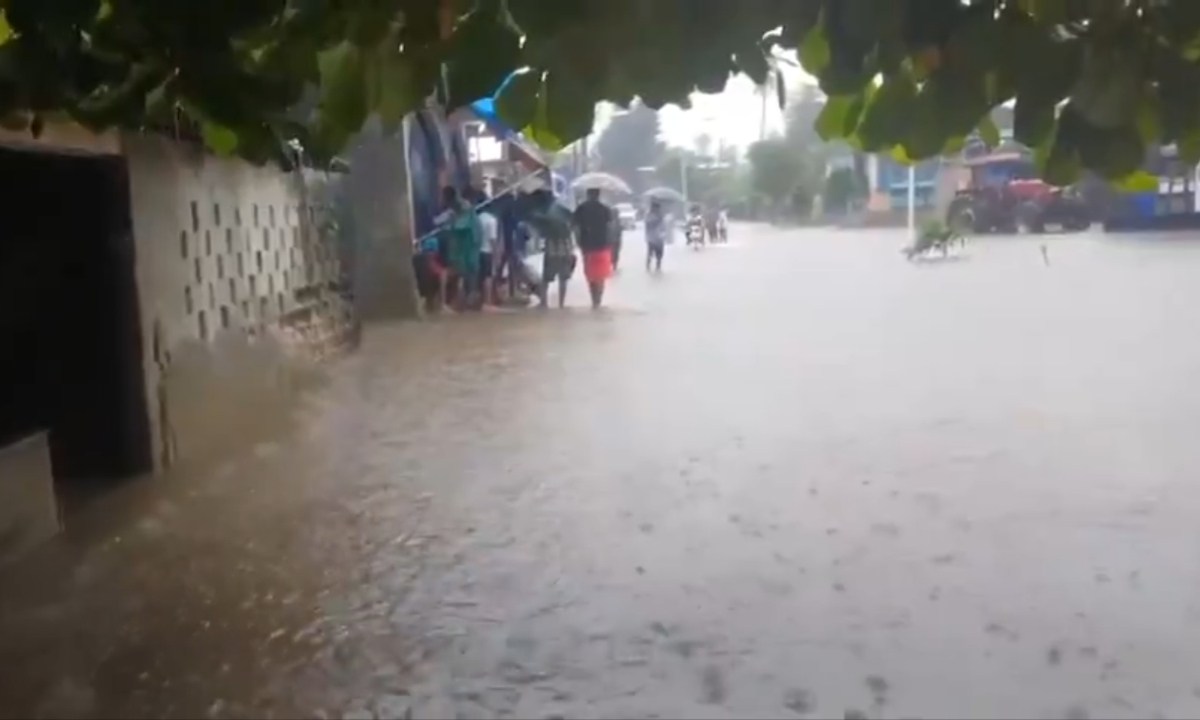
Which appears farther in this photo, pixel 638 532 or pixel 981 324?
pixel 981 324

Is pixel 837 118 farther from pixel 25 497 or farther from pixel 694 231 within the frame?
pixel 694 231

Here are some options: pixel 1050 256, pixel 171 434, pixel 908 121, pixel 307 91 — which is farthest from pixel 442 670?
pixel 1050 256

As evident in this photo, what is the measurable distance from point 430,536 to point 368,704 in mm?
1883

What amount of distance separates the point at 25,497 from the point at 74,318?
139cm

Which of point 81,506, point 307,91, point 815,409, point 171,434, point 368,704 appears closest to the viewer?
point 307,91

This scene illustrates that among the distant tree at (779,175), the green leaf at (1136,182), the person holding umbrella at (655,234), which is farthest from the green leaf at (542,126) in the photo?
the distant tree at (779,175)

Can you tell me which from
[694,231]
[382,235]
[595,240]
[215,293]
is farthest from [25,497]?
[694,231]

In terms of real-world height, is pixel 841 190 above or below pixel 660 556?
above

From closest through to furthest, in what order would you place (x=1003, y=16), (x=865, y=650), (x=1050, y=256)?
(x=1003, y=16)
(x=865, y=650)
(x=1050, y=256)

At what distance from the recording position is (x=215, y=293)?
815cm

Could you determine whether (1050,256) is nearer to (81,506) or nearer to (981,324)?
(981,324)

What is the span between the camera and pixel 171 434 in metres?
7.24

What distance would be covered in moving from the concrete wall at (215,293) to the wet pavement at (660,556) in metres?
0.31

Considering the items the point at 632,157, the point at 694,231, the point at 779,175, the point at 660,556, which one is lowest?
the point at 660,556
